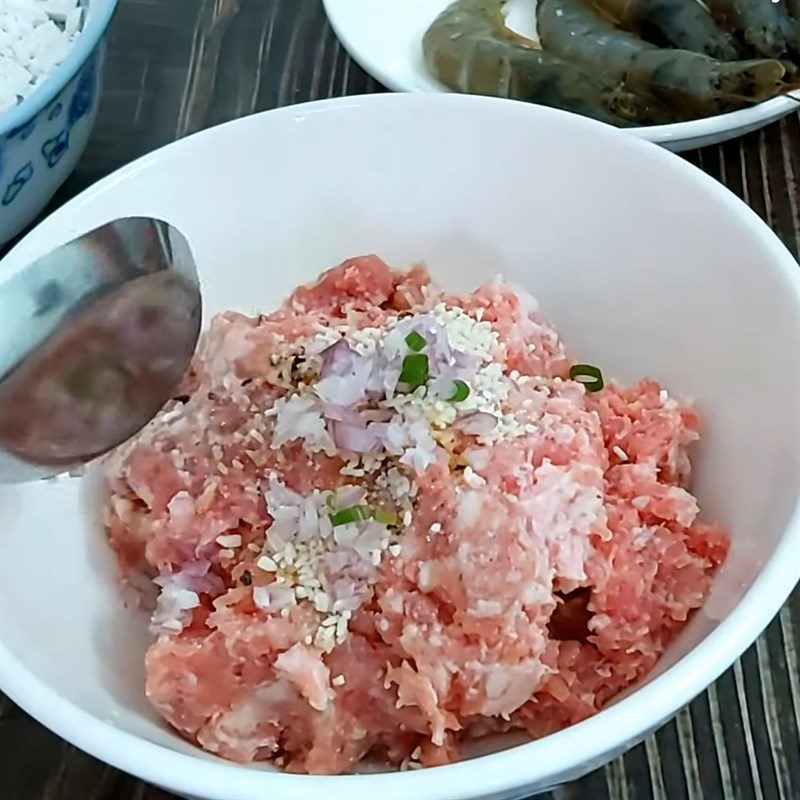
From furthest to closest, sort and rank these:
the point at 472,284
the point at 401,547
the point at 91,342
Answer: the point at 472,284 < the point at 91,342 < the point at 401,547

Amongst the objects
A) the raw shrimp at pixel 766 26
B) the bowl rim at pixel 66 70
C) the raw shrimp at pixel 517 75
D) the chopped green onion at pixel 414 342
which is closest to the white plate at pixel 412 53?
the raw shrimp at pixel 517 75

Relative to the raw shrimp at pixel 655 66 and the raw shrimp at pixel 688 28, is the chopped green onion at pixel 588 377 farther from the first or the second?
the raw shrimp at pixel 688 28

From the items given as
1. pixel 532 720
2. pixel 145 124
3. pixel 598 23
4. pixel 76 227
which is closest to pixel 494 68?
pixel 598 23

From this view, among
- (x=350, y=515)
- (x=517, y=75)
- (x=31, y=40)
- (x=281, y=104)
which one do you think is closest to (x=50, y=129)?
(x=31, y=40)

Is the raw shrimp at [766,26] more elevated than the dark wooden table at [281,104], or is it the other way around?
the raw shrimp at [766,26]

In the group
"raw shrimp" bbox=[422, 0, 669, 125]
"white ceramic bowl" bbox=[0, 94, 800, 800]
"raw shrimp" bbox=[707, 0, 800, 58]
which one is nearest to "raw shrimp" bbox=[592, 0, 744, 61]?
"raw shrimp" bbox=[707, 0, 800, 58]

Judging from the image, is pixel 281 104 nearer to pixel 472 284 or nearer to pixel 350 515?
pixel 472 284

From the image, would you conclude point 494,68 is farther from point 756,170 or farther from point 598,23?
point 756,170
